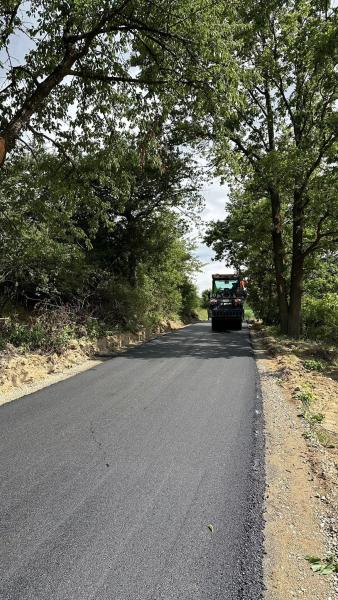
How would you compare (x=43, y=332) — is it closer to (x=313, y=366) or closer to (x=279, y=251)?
(x=313, y=366)

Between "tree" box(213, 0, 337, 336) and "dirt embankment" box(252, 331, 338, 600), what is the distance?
888cm

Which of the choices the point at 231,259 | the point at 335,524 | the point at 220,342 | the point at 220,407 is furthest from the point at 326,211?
the point at 231,259

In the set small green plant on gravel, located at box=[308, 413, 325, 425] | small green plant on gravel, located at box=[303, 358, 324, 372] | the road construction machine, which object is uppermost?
the road construction machine

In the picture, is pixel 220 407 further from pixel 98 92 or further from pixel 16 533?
pixel 98 92

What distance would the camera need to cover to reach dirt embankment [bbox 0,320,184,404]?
846 cm

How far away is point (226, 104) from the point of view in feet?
27.7

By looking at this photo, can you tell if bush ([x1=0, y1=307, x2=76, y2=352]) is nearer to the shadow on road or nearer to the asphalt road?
the shadow on road

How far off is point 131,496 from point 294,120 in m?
16.6

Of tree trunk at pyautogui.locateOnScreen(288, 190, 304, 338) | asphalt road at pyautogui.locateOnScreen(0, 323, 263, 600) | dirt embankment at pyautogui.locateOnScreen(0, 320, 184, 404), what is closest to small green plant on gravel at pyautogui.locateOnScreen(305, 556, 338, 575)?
asphalt road at pyautogui.locateOnScreen(0, 323, 263, 600)

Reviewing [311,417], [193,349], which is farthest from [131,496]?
[193,349]

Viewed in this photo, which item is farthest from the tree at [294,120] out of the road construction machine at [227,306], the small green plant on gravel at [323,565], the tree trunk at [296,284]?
the small green plant on gravel at [323,565]

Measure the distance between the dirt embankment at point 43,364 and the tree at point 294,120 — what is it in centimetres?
723

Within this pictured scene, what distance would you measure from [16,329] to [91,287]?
18.7 feet

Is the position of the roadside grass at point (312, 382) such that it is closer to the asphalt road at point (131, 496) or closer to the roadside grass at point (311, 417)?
the roadside grass at point (311, 417)
